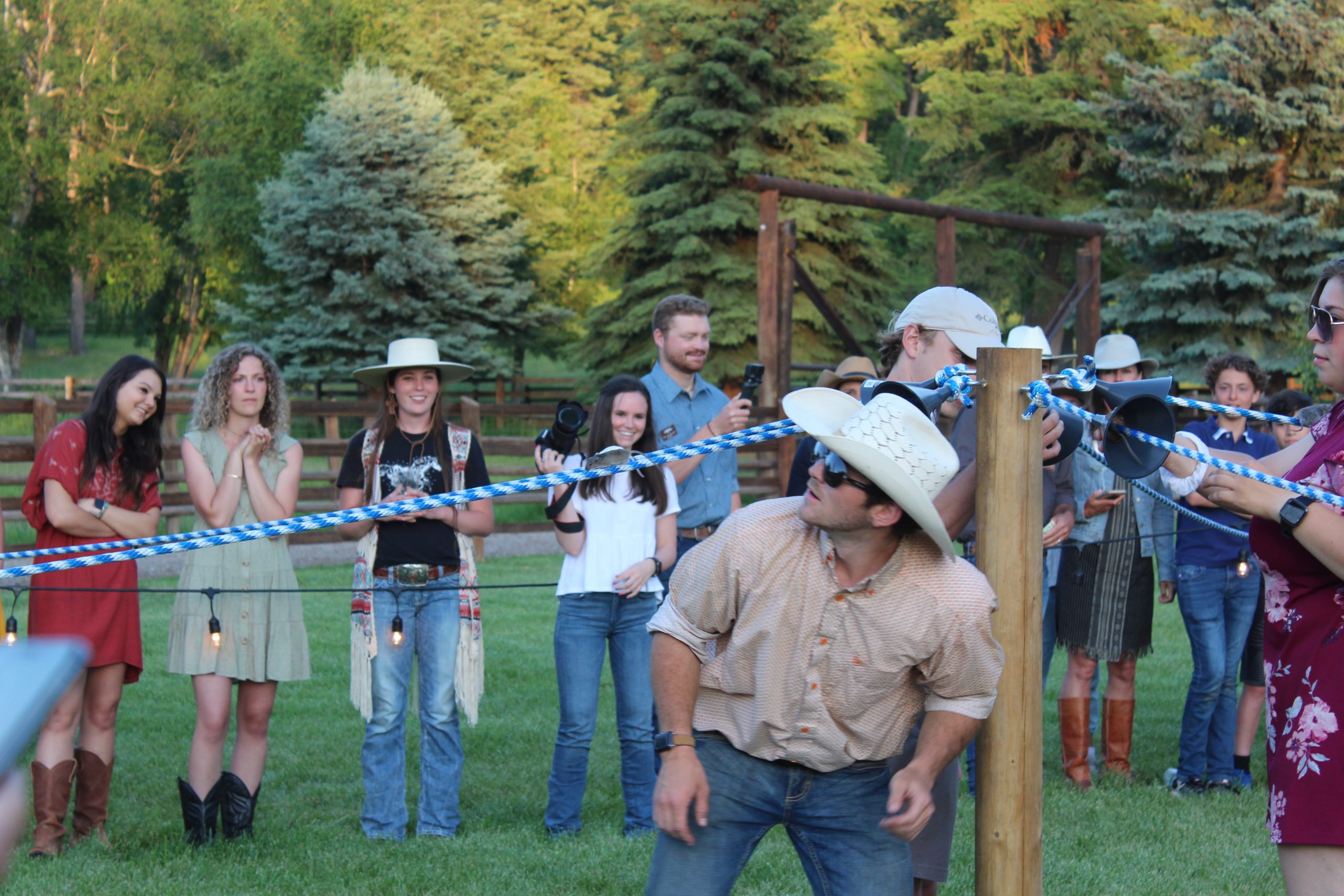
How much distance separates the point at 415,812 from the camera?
18.9 ft

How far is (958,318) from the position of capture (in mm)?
3547

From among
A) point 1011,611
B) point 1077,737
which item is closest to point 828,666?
point 1011,611

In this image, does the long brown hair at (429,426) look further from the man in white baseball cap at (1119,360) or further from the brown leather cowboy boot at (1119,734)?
the man in white baseball cap at (1119,360)

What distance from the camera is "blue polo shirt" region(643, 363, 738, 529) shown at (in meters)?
6.00

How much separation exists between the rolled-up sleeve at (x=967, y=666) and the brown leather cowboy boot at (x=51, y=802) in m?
3.75

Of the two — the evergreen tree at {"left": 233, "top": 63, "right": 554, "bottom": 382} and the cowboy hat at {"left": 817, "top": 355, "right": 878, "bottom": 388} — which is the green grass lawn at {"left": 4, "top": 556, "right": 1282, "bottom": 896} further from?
the evergreen tree at {"left": 233, "top": 63, "right": 554, "bottom": 382}

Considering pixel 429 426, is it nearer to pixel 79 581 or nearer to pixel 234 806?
pixel 79 581

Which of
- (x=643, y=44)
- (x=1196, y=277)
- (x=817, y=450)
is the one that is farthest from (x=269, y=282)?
(x=817, y=450)

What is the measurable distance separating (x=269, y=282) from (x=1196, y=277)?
960 inches

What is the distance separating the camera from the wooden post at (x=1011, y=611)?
299 cm

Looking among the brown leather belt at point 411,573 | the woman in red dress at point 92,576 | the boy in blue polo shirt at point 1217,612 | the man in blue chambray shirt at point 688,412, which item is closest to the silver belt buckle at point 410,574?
the brown leather belt at point 411,573

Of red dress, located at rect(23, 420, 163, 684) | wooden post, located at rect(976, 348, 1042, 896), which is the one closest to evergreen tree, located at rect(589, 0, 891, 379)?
red dress, located at rect(23, 420, 163, 684)

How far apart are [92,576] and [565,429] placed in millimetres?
1985

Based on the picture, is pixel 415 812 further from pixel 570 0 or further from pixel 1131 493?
pixel 570 0
